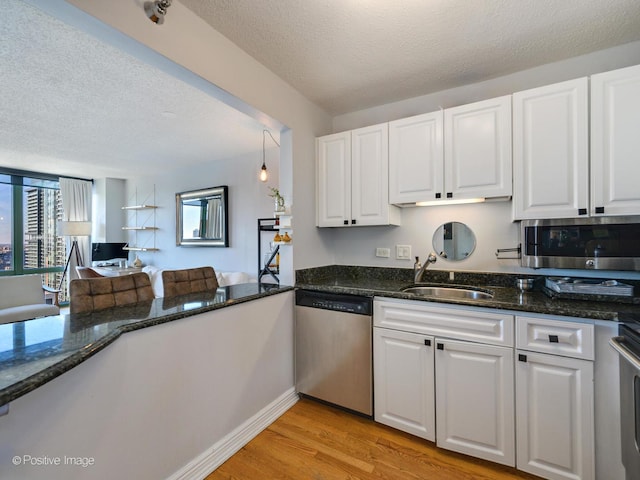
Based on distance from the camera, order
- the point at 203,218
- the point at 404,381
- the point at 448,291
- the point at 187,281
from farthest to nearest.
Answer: the point at 203,218
the point at 448,291
the point at 187,281
the point at 404,381

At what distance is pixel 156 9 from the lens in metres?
1.23

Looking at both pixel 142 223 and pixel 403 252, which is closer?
pixel 403 252

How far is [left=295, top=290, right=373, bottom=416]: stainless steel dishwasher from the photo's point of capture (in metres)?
1.97

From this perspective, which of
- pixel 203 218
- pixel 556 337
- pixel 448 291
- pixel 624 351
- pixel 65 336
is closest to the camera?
pixel 65 336

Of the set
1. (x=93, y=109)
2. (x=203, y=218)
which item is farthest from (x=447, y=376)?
(x=203, y=218)

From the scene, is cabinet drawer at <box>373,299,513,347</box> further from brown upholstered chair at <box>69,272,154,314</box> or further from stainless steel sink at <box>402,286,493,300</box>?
brown upholstered chair at <box>69,272,154,314</box>

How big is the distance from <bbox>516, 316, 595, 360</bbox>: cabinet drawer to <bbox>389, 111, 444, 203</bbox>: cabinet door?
3.12 feet

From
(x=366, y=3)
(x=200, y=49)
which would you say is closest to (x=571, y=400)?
(x=366, y=3)

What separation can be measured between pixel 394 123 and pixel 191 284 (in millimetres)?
1879

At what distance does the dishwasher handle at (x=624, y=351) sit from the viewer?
44.1 inches

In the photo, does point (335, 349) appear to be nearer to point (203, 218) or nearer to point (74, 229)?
point (203, 218)

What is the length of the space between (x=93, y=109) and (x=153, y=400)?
2684 millimetres

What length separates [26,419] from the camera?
0.92 meters

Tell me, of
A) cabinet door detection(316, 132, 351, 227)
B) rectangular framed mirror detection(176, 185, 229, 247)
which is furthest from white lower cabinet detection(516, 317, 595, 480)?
rectangular framed mirror detection(176, 185, 229, 247)
